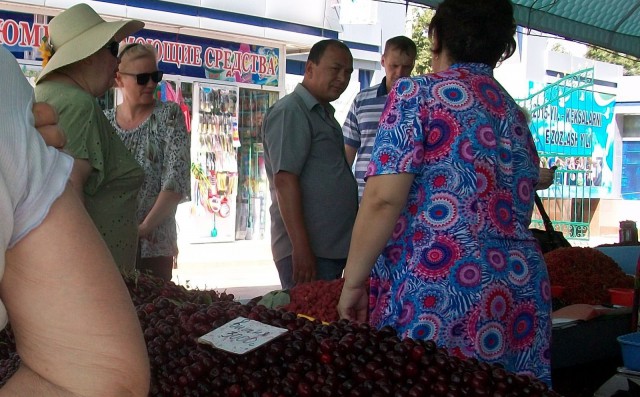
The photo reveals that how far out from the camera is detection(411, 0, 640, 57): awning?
18.4 feet

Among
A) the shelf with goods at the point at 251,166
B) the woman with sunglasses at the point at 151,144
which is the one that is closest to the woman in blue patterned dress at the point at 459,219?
the woman with sunglasses at the point at 151,144

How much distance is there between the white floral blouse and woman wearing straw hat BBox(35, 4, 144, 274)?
0.72 meters

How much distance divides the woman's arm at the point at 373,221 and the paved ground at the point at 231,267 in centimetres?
496

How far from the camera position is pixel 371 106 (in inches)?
185

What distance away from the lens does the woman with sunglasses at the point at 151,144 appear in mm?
3436

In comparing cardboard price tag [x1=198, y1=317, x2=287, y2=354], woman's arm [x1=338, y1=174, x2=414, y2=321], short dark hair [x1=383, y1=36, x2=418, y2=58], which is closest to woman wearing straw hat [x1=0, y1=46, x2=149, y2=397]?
cardboard price tag [x1=198, y1=317, x2=287, y2=354]

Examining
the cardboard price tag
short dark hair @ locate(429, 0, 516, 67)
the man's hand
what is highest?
short dark hair @ locate(429, 0, 516, 67)

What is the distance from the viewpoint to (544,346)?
215cm

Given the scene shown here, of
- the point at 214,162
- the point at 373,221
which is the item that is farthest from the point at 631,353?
the point at 214,162

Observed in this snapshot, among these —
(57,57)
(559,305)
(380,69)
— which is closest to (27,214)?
(57,57)

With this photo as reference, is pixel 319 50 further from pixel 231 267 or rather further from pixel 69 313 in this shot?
pixel 231 267

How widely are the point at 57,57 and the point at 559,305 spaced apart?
2261mm

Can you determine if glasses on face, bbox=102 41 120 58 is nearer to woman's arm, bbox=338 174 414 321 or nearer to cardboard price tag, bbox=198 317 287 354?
woman's arm, bbox=338 174 414 321

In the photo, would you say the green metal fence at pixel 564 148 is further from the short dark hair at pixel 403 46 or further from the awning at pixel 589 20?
the short dark hair at pixel 403 46
